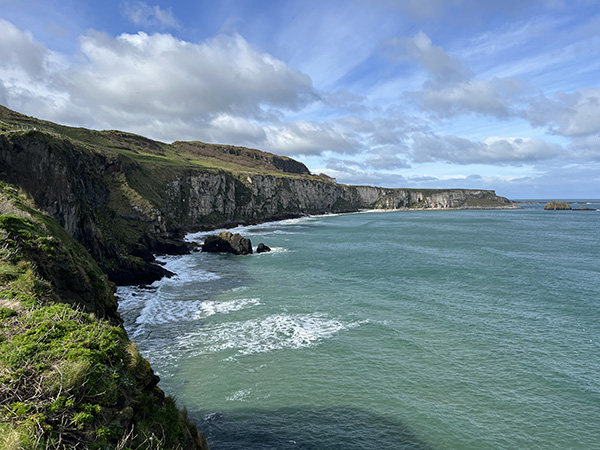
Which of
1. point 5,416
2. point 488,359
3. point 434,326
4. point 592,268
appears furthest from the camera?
point 592,268

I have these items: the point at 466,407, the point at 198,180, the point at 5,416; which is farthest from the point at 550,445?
the point at 198,180

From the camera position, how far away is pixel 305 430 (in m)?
15.4

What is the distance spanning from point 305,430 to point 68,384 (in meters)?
11.6

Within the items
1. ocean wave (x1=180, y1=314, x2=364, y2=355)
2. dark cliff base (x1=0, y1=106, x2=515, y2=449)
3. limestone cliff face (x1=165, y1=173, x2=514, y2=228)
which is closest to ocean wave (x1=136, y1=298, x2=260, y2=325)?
ocean wave (x1=180, y1=314, x2=364, y2=355)

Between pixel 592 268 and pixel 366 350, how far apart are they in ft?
145

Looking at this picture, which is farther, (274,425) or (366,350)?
(366,350)

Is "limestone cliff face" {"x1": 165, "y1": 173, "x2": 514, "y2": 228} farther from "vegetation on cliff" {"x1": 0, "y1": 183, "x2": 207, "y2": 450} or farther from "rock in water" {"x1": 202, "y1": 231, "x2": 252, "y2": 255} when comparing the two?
"vegetation on cliff" {"x1": 0, "y1": 183, "x2": 207, "y2": 450}

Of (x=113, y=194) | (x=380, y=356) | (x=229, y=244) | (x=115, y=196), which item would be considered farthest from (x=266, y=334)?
(x=113, y=194)

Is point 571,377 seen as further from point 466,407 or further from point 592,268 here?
point 592,268

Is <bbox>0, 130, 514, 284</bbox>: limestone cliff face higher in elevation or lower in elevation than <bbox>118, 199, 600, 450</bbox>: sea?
higher

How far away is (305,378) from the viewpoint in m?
19.5

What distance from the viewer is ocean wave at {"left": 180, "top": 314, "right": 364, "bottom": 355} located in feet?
77.0

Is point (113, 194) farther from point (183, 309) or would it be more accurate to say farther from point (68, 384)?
point (68, 384)

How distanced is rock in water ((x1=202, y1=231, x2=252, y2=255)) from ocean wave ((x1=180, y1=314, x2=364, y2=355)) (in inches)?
1335
